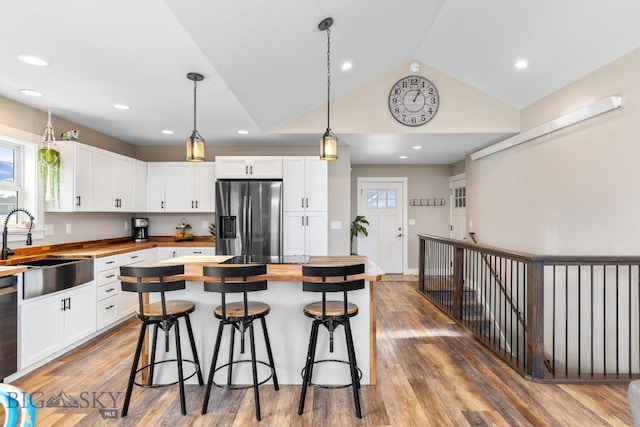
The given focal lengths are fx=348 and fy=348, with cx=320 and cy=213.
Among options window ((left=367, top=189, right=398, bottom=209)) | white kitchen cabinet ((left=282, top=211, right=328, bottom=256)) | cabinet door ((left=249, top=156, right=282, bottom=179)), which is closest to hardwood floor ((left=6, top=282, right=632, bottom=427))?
white kitchen cabinet ((left=282, top=211, right=328, bottom=256))

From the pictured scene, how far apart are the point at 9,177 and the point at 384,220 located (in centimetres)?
590

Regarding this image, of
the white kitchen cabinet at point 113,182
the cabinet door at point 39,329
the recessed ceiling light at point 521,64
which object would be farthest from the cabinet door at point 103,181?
the recessed ceiling light at point 521,64

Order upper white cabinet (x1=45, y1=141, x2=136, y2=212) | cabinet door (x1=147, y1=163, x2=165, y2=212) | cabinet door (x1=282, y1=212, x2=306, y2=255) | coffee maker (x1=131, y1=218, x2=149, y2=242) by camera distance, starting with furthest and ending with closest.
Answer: coffee maker (x1=131, y1=218, x2=149, y2=242), cabinet door (x1=147, y1=163, x2=165, y2=212), cabinet door (x1=282, y1=212, x2=306, y2=255), upper white cabinet (x1=45, y1=141, x2=136, y2=212)

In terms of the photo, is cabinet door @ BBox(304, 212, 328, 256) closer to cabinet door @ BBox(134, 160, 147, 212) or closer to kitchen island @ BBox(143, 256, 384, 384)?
kitchen island @ BBox(143, 256, 384, 384)

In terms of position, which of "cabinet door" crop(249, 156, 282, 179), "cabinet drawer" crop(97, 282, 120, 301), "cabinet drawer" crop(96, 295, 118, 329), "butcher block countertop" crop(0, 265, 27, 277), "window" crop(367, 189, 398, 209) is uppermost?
"cabinet door" crop(249, 156, 282, 179)

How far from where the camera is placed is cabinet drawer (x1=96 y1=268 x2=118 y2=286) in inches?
145

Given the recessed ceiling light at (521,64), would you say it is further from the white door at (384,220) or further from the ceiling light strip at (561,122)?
the white door at (384,220)

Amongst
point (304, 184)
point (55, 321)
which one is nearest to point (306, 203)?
point (304, 184)

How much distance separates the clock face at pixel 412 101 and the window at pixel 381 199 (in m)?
2.89

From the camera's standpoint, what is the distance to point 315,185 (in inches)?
191

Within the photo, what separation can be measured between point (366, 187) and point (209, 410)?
562cm

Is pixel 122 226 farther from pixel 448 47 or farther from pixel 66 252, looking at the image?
pixel 448 47

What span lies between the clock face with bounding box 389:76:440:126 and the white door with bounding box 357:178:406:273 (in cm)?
282

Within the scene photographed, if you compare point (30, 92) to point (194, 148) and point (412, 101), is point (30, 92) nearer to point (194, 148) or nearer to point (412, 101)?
point (194, 148)
